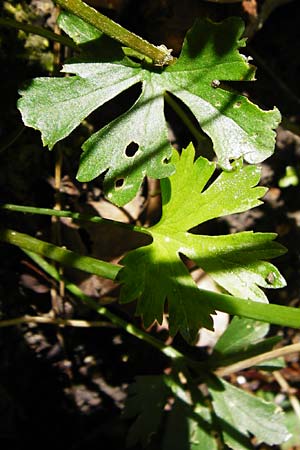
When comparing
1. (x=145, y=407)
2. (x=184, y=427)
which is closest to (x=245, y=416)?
(x=184, y=427)

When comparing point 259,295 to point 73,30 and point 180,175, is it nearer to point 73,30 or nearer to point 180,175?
point 180,175

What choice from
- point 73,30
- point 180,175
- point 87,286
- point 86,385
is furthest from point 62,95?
point 86,385

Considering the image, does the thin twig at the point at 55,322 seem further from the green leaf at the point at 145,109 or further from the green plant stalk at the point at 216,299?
the green leaf at the point at 145,109

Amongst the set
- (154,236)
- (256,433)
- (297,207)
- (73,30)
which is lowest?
(256,433)

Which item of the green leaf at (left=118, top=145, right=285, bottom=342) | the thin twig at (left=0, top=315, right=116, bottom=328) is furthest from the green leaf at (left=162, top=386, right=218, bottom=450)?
the green leaf at (left=118, top=145, right=285, bottom=342)

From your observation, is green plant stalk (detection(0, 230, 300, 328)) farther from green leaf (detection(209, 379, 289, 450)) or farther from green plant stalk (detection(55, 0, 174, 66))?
green leaf (detection(209, 379, 289, 450))

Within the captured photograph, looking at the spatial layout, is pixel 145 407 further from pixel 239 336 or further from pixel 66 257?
pixel 66 257
